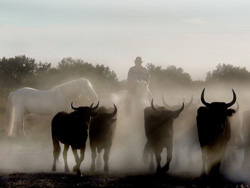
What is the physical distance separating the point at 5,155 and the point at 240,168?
25.3 feet

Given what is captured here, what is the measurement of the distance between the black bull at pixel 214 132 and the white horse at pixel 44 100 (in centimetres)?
728

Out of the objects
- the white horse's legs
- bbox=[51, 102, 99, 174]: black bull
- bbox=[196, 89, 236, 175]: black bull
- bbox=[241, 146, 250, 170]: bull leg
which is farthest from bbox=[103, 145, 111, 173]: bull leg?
the white horse's legs

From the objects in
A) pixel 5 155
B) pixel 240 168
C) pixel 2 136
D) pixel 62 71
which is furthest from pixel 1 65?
pixel 240 168

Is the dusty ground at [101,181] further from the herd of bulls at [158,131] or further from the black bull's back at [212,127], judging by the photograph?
the black bull's back at [212,127]

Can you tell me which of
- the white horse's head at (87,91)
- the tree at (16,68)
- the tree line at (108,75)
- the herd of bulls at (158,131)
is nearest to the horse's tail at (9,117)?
the white horse's head at (87,91)

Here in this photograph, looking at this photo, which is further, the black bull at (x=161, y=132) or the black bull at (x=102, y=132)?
the black bull at (x=102, y=132)

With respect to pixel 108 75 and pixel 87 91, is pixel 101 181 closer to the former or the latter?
pixel 87 91

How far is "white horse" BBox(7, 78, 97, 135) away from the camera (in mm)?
18703

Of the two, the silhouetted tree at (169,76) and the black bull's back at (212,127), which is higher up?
the silhouetted tree at (169,76)

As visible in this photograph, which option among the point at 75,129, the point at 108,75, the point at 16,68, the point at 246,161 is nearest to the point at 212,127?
the point at 246,161

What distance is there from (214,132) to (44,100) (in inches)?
404

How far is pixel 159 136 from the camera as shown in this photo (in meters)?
12.5

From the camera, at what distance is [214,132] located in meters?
11.6

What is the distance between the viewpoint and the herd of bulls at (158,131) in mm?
11609
